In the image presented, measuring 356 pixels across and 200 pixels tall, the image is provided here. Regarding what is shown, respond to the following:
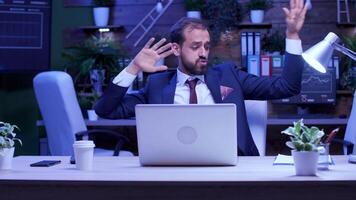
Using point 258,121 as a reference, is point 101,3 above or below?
above

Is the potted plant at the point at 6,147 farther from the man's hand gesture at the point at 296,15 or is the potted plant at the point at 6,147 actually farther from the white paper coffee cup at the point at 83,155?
the man's hand gesture at the point at 296,15

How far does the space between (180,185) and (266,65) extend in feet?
10.9

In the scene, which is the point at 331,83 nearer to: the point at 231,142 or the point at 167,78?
the point at 167,78

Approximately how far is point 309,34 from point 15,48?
256 centimetres

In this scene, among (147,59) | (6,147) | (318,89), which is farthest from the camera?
(318,89)

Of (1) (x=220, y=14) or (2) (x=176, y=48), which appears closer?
(2) (x=176, y=48)

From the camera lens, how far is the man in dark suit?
2900 mm

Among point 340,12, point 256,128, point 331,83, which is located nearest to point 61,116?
point 256,128

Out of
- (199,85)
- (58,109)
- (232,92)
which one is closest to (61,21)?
(58,109)

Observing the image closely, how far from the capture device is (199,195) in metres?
1.79

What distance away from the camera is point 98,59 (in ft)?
17.0

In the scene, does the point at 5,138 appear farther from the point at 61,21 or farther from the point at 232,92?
the point at 61,21

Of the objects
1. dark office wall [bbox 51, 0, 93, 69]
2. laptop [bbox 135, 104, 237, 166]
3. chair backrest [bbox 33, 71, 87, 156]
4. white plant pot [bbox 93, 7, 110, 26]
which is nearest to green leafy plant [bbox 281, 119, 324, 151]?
laptop [bbox 135, 104, 237, 166]

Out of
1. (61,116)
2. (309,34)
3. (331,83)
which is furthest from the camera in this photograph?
(309,34)
